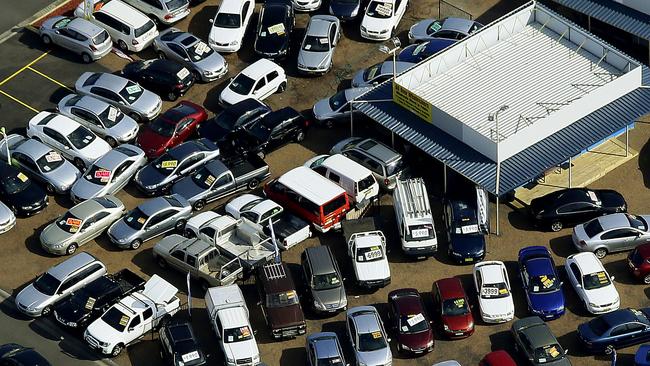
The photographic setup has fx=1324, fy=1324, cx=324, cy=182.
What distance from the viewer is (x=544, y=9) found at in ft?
212

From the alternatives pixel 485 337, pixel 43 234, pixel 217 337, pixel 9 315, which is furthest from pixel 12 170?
pixel 485 337

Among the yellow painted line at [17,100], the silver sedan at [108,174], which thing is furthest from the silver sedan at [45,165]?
the yellow painted line at [17,100]

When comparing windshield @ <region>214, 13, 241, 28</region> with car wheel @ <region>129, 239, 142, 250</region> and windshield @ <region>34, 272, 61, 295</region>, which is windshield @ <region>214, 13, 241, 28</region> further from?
windshield @ <region>34, 272, 61, 295</region>

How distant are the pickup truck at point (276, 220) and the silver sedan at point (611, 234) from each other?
12.0 metres

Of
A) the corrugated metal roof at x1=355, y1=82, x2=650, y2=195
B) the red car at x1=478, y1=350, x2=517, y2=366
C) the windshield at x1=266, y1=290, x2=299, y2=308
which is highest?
the corrugated metal roof at x1=355, y1=82, x2=650, y2=195

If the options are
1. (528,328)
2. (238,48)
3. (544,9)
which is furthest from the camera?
(238,48)

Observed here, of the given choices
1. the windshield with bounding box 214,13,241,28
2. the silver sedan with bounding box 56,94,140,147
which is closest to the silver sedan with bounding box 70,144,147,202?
the silver sedan with bounding box 56,94,140,147

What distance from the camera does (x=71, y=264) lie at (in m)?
56.1

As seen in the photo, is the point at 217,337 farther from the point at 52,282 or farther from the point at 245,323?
the point at 52,282

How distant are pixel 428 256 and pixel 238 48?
58.6 ft

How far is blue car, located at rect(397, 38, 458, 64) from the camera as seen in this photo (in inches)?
2598

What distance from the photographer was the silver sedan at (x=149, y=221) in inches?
2291

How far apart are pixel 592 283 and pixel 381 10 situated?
→ 69.9 ft

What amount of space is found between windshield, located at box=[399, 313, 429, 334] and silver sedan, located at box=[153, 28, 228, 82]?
19.8 metres
